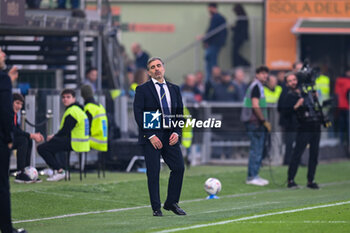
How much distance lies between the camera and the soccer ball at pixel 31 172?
56.5 ft

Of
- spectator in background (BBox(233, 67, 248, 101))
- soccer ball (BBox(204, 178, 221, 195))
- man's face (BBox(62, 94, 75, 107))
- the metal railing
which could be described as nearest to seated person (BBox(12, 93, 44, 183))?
man's face (BBox(62, 94, 75, 107))

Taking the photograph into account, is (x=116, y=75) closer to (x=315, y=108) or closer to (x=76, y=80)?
(x=76, y=80)

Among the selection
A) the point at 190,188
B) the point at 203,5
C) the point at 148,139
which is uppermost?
the point at 203,5

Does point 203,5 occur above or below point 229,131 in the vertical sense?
above

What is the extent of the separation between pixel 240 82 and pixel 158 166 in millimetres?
13532

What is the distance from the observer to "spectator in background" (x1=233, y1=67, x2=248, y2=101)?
82.5 ft

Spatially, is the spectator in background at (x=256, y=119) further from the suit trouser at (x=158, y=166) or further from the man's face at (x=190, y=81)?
the man's face at (x=190, y=81)

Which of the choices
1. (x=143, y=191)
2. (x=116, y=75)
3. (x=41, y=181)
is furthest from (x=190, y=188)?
(x=116, y=75)

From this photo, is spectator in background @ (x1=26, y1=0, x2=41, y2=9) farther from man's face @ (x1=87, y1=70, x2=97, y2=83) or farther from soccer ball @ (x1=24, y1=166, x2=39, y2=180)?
soccer ball @ (x1=24, y1=166, x2=39, y2=180)

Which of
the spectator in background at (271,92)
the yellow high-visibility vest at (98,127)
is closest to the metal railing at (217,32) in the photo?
the spectator in background at (271,92)

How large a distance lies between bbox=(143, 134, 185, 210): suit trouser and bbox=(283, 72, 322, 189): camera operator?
5.50 m

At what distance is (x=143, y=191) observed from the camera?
16781 mm

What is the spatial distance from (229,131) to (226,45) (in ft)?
17.9

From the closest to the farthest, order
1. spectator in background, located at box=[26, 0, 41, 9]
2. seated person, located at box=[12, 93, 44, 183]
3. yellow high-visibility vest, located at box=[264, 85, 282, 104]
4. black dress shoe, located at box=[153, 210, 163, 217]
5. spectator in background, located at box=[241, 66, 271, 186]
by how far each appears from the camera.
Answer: black dress shoe, located at box=[153, 210, 163, 217], seated person, located at box=[12, 93, 44, 183], spectator in background, located at box=[241, 66, 271, 186], spectator in background, located at box=[26, 0, 41, 9], yellow high-visibility vest, located at box=[264, 85, 282, 104]
